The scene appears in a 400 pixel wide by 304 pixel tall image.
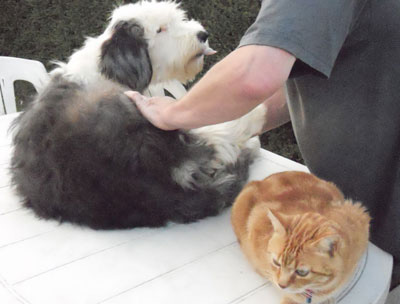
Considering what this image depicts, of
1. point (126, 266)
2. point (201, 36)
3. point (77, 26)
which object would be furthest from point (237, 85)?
point (77, 26)

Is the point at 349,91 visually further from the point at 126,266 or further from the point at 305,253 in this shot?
the point at 126,266

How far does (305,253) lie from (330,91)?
2.00 feet

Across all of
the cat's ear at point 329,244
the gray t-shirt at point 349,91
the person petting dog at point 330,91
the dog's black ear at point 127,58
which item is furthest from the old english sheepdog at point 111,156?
the cat's ear at point 329,244

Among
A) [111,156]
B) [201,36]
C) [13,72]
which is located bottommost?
[13,72]

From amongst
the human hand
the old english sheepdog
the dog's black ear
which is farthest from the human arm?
the dog's black ear

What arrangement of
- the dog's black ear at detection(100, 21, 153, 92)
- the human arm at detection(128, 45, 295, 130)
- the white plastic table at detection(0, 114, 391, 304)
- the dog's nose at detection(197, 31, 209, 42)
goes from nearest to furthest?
the human arm at detection(128, 45, 295, 130)
the white plastic table at detection(0, 114, 391, 304)
the dog's black ear at detection(100, 21, 153, 92)
the dog's nose at detection(197, 31, 209, 42)

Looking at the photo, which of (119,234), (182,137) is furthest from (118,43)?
(119,234)

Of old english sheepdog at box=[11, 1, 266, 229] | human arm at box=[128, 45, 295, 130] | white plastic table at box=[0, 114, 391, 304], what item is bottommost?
white plastic table at box=[0, 114, 391, 304]

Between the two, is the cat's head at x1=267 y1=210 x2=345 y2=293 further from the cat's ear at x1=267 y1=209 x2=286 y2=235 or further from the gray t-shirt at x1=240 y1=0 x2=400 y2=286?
the gray t-shirt at x1=240 y1=0 x2=400 y2=286

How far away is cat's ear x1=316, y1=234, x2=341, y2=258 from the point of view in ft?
3.50

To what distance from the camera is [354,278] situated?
1.31m

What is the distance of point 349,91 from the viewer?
4.91 ft

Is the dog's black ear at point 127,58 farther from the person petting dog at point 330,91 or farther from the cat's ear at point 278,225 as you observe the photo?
the cat's ear at point 278,225

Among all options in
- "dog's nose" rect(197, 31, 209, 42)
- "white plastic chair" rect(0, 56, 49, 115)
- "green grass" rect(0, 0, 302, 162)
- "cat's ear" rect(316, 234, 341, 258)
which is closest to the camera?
A: "cat's ear" rect(316, 234, 341, 258)
